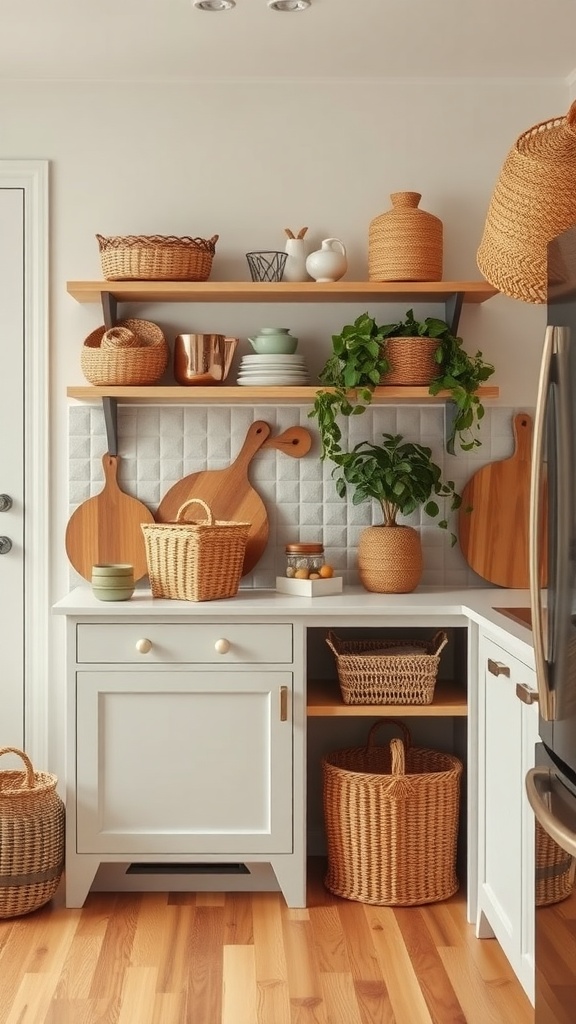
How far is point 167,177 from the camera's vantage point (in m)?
3.57

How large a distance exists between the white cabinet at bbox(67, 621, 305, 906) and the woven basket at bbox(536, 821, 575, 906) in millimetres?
1259

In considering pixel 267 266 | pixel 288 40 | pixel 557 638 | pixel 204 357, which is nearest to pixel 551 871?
pixel 557 638

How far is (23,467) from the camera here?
3.60 m

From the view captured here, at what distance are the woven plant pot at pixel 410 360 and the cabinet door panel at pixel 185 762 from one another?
37.8 inches

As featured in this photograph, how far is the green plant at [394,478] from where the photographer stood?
11.1ft

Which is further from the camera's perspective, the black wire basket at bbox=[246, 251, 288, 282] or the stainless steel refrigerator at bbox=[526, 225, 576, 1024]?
the black wire basket at bbox=[246, 251, 288, 282]

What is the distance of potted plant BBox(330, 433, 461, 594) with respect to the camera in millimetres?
3375

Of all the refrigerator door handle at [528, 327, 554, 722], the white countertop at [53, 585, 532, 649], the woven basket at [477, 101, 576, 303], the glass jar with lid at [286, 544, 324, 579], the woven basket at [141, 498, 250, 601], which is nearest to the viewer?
the refrigerator door handle at [528, 327, 554, 722]

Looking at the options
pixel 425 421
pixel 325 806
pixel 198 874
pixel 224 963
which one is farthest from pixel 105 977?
pixel 425 421

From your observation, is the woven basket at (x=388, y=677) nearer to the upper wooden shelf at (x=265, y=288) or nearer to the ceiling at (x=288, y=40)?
the upper wooden shelf at (x=265, y=288)

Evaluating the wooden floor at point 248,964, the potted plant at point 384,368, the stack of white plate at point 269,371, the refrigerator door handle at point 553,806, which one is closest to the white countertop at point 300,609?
the potted plant at point 384,368

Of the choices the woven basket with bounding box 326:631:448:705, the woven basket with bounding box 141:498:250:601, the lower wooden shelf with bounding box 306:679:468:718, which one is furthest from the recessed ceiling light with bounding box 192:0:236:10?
the lower wooden shelf with bounding box 306:679:468:718

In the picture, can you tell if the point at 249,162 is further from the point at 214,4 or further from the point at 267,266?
the point at 214,4

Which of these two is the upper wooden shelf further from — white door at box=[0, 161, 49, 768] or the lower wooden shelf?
the lower wooden shelf
